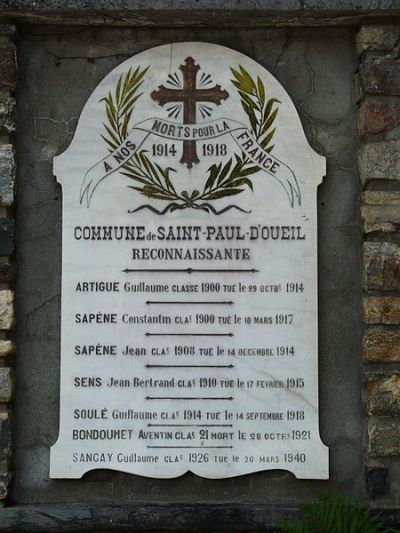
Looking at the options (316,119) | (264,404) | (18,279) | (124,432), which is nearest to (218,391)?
(264,404)

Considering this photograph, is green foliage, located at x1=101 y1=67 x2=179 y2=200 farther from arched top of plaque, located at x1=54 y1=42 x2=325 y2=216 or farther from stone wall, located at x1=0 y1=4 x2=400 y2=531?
stone wall, located at x1=0 y1=4 x2=400 y2=531

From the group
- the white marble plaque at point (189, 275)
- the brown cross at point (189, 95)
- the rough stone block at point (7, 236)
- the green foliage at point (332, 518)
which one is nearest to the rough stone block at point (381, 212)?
the white marble plaque at point (189, 275)

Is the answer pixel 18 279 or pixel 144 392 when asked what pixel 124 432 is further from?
pixel 18 279

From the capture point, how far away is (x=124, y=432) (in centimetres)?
375

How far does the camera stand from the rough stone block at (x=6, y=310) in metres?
3.77

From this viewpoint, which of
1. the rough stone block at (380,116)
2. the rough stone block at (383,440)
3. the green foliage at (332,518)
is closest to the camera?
the green foliage at (332,518)

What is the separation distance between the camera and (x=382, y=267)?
377 centimetres

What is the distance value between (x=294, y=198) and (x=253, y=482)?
1.23m

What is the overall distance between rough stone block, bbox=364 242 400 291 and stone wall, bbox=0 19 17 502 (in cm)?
153

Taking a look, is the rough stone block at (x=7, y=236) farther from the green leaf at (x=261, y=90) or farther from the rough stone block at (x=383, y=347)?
the rough stone block at (x=383, y=347)

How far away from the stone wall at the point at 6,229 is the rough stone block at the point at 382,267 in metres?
1.53

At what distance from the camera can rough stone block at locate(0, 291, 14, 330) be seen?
3771 millimetres

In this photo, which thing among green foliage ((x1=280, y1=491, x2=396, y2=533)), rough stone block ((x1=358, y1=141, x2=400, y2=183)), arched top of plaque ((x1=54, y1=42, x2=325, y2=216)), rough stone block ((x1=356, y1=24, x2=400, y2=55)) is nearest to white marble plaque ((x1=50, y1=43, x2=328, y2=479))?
arched top of plaque ((x1=54, y1=42, x2=325, y2=216))

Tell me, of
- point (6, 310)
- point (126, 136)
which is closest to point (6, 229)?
point (6, 310)
